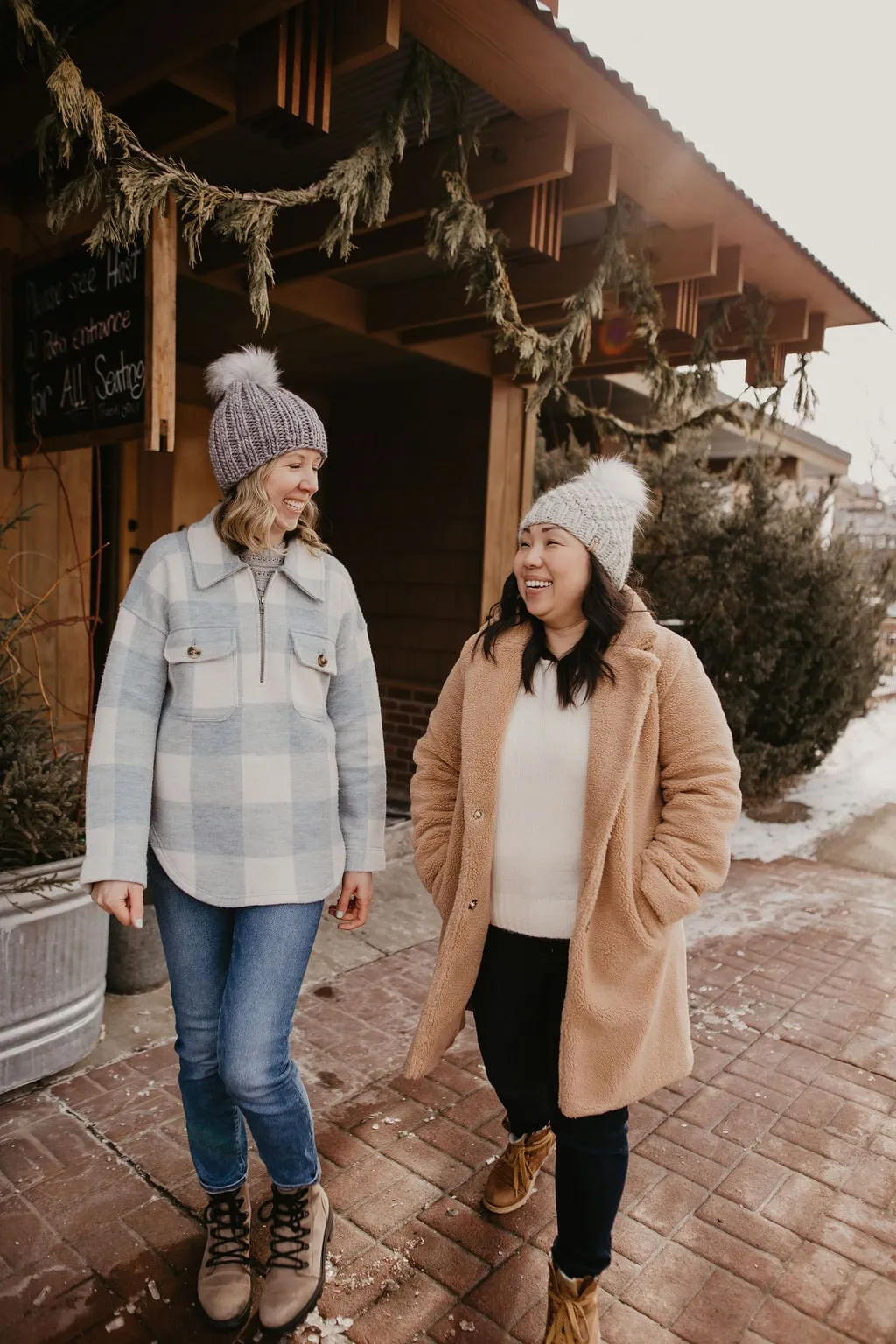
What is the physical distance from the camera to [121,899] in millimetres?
1919

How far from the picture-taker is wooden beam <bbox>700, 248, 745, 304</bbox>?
468 centimetres

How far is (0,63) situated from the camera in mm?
3291

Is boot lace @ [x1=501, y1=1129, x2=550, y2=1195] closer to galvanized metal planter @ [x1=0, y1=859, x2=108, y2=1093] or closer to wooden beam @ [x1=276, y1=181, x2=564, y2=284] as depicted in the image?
galvanized metal planter @ [x1=0, y1=859, x2=108, y2=1093]

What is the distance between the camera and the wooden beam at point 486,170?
343 cm

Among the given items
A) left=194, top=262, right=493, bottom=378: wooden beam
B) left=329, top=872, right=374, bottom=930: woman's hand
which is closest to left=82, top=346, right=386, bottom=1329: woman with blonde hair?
left=329, top=872, right=374, bottom=930: woman's hand

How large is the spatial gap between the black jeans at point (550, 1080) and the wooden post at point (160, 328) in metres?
1.92

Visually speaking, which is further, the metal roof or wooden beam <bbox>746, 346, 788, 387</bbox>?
wooden beam <bbox>746, 346, 788, 387</bbox>

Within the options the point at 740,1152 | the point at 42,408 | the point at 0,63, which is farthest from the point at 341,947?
the point at 0,63

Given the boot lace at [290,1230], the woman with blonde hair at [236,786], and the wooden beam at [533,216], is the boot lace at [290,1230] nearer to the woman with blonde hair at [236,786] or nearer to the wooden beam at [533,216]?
the woman with blonde hair at [236,786]

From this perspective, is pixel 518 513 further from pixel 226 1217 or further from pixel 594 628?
pixel 226 1217

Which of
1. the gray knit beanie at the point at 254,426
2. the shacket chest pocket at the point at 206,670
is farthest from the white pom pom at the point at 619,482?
the shacket chest pocket at the point at 206,670

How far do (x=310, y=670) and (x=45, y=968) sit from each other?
1.52m

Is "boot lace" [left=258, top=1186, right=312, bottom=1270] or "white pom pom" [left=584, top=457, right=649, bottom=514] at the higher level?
"white pom pom" [left=584, top=457, right=649, bottom=514]

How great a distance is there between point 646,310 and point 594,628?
3.01 meters
